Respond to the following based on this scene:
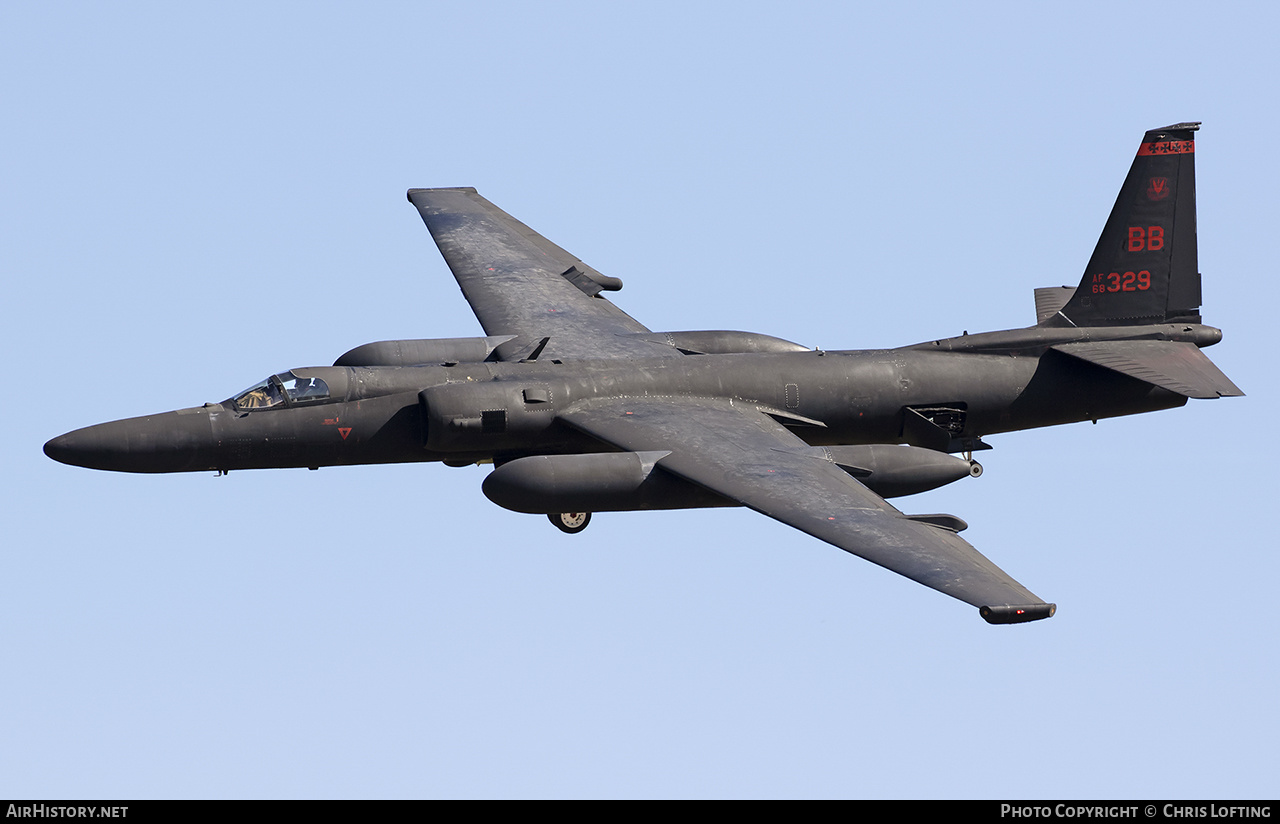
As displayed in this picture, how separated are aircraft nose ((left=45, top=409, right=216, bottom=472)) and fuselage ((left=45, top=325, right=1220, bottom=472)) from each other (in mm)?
23

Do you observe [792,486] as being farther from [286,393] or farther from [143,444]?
[143,444]

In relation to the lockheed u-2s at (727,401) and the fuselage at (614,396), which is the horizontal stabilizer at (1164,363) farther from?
the fuselage at (614,396)

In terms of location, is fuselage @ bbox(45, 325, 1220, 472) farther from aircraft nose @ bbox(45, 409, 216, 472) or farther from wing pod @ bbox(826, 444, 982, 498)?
wing pod @ bbox(826, 444, 982, 498)

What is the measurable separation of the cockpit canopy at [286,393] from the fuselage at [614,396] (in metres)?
0.07

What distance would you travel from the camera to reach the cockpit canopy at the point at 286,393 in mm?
33406

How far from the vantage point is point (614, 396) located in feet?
112

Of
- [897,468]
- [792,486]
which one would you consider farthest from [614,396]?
[897,468]

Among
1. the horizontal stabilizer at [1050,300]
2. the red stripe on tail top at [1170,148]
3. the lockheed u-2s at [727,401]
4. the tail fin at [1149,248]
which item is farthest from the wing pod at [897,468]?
the red stripe on tail top at [1170,148]

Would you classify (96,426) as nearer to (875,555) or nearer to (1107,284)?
(875,555)

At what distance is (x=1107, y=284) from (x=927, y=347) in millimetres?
3787

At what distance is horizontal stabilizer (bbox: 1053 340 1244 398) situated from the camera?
3506cm

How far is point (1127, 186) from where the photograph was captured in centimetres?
3703

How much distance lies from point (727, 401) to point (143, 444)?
9885mm

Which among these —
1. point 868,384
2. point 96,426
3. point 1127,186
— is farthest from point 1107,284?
point 96,426
